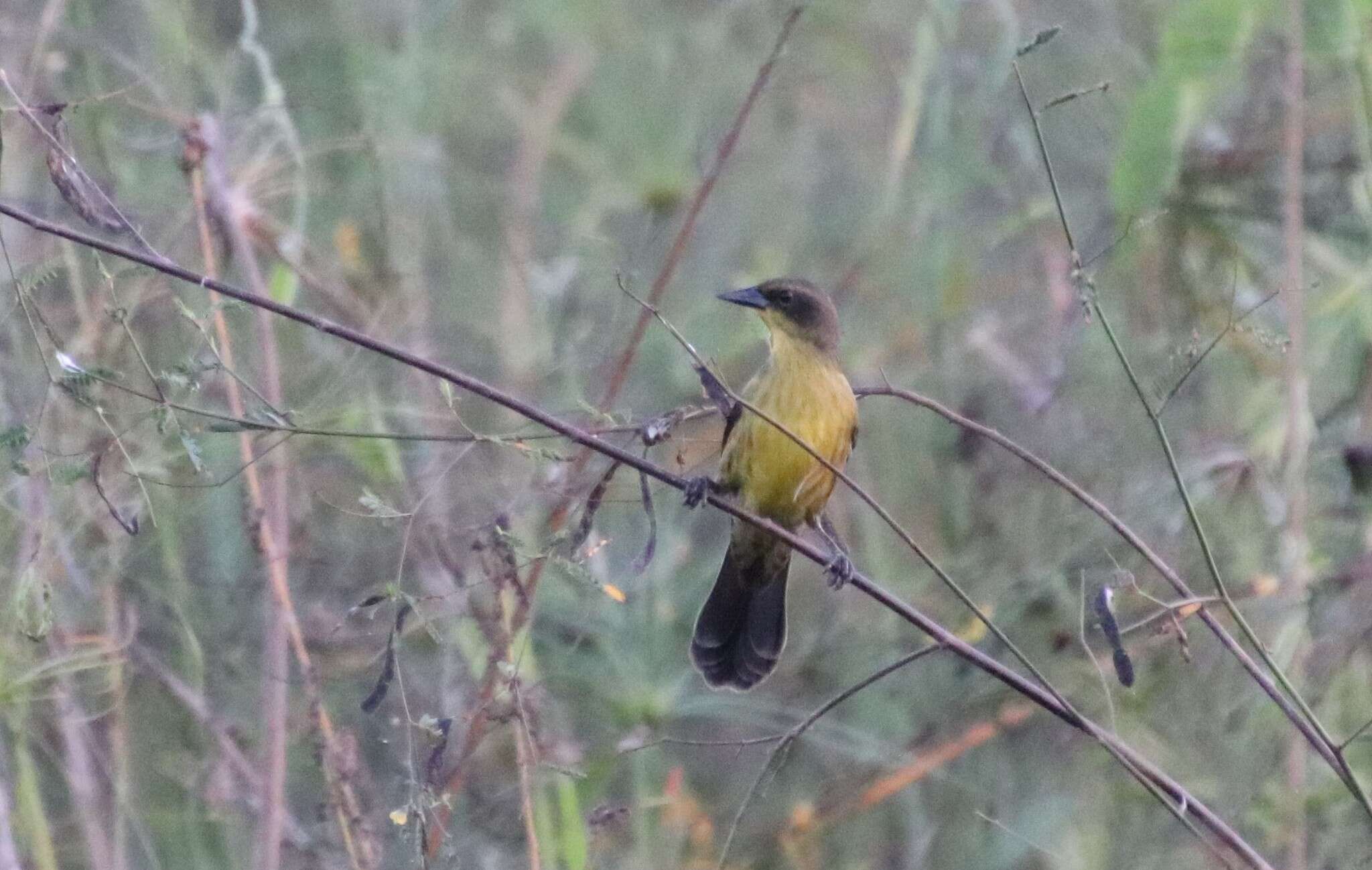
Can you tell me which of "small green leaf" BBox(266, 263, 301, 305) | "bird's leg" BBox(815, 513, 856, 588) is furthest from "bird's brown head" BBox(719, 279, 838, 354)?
"small green leaf" BBox(266, 263, 301, 305)

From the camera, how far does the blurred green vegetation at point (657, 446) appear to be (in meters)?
4.12

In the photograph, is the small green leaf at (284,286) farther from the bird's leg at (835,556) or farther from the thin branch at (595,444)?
the thin branch at (595,444)

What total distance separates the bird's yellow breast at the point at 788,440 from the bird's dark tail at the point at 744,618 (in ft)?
0.44

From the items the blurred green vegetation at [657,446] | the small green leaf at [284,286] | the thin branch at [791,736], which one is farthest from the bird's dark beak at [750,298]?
the thin branch at [791,736]

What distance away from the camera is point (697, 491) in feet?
14.0

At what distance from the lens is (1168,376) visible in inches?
114

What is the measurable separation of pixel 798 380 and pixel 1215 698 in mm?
1419

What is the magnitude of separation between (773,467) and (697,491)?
19.7 inches

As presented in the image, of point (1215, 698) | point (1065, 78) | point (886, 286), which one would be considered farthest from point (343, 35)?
point (1215, 698)

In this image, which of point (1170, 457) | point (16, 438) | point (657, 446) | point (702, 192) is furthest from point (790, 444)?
point (16, 438)

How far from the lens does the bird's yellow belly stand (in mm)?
4703

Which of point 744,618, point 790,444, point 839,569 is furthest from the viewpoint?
point 744,618

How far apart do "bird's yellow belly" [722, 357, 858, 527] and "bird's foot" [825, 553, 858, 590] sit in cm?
20

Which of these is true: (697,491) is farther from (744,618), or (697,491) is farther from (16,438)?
(16,438)
